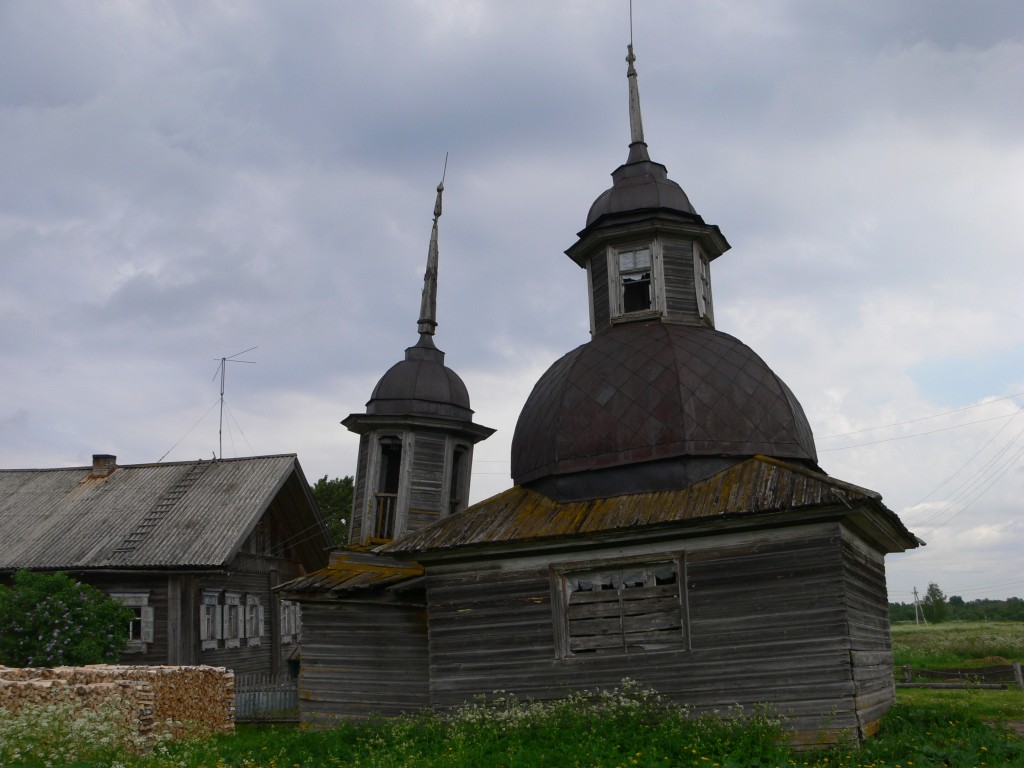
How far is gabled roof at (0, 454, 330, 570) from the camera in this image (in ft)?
68.2

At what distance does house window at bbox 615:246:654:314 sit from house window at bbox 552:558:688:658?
218 inches

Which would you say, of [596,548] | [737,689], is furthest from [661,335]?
[737,689]

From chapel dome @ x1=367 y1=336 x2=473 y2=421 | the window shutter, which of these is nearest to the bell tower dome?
chapel dome @ x1=367 y1=336 x2=473 y2=421

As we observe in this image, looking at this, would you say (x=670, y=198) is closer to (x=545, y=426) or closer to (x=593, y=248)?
(x=593, y=248)

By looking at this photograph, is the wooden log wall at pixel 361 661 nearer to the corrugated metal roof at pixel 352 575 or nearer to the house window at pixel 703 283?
the corrugated metal roof at pixel 352 575

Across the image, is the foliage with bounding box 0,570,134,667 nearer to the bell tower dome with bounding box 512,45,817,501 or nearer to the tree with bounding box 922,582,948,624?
the bell tower dome with bounding box 512,45,817,501

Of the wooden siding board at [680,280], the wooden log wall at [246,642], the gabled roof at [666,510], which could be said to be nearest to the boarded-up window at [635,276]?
the wooden siding board at [680,280]

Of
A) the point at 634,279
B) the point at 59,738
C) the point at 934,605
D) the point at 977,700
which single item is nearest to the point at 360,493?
the point at 634,279

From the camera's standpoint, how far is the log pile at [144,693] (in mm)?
12805

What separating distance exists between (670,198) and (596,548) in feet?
23.4

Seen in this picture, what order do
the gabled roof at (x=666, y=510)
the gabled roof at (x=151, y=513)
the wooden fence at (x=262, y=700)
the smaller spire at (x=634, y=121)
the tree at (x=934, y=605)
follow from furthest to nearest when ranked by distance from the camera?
the tree at (x=934, y=605) → the gabled roof at (x=151, y=513) → the wooden fence at (x=262, y=700) → the smaller spire at (x=634, y=121) → the gabled roof at (x=666, y=510)

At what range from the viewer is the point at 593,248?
54.5ft

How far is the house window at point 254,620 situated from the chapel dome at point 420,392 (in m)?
7.35

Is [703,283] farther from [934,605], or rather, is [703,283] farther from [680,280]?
[934,605]
